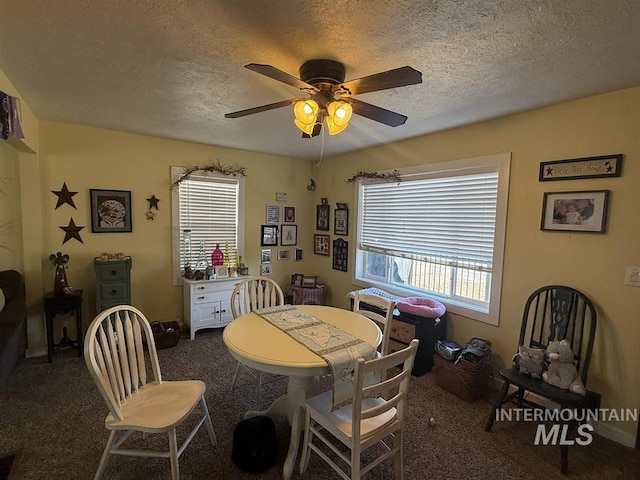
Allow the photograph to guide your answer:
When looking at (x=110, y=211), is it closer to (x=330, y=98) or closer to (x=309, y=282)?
(x=309, y=282)

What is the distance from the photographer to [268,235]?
4.54m

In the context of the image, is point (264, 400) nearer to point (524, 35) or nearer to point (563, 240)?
point (563, 240)

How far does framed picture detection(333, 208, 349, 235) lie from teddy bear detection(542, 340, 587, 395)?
2653 mm

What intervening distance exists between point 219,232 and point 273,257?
2.88ft

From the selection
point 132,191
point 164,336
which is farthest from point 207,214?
point 164,336

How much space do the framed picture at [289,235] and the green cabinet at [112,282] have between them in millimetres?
2033

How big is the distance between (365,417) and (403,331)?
5.70 ft

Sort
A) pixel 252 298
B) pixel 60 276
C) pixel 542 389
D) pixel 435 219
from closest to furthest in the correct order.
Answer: pixel 542 389 < pixel 252 298 < pixel 60 276 < pixel 435 219

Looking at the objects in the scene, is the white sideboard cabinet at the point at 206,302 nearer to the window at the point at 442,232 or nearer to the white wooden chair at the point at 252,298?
the white wooden chair at the point at 252,298

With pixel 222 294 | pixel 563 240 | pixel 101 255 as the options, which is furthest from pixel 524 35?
pixel 101 255

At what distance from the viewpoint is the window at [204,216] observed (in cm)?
385

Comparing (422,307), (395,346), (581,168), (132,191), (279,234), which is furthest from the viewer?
(279,234)

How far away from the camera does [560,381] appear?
203 centimetres

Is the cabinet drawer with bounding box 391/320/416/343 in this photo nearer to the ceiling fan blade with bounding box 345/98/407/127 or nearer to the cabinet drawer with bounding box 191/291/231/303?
the ceiling fan blade with bounding box 345/98/407/127
